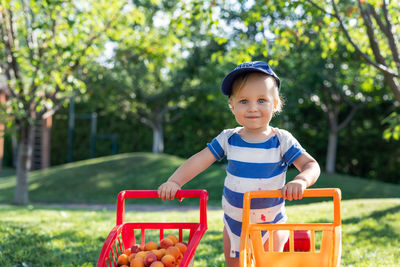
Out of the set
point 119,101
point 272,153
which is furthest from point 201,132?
point 272,153

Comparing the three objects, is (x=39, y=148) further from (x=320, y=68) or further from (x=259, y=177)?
(x=259, y=177)

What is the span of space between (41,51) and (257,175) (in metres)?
6.83

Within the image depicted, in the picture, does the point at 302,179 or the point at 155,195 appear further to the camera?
the point at 155,195

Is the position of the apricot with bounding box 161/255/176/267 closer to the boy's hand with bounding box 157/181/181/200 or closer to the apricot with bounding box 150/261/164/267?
the apricot with bounding box 150/261/164/267

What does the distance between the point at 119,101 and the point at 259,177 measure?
50.6 ft

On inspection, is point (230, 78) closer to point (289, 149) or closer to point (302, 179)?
point (289, 149)

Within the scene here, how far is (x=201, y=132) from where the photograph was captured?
1730 centimetres

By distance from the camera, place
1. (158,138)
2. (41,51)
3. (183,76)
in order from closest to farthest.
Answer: (41,51)
(183,76)
(158,138)

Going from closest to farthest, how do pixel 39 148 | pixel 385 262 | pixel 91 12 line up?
pixel 385 262, pixel 91 12, pixel 39 148

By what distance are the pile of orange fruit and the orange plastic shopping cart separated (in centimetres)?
37

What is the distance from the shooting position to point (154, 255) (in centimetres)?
209

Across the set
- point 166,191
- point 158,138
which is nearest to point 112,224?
point 166,191

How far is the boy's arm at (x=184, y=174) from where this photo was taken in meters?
2.24

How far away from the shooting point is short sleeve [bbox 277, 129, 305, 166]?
2352mm
